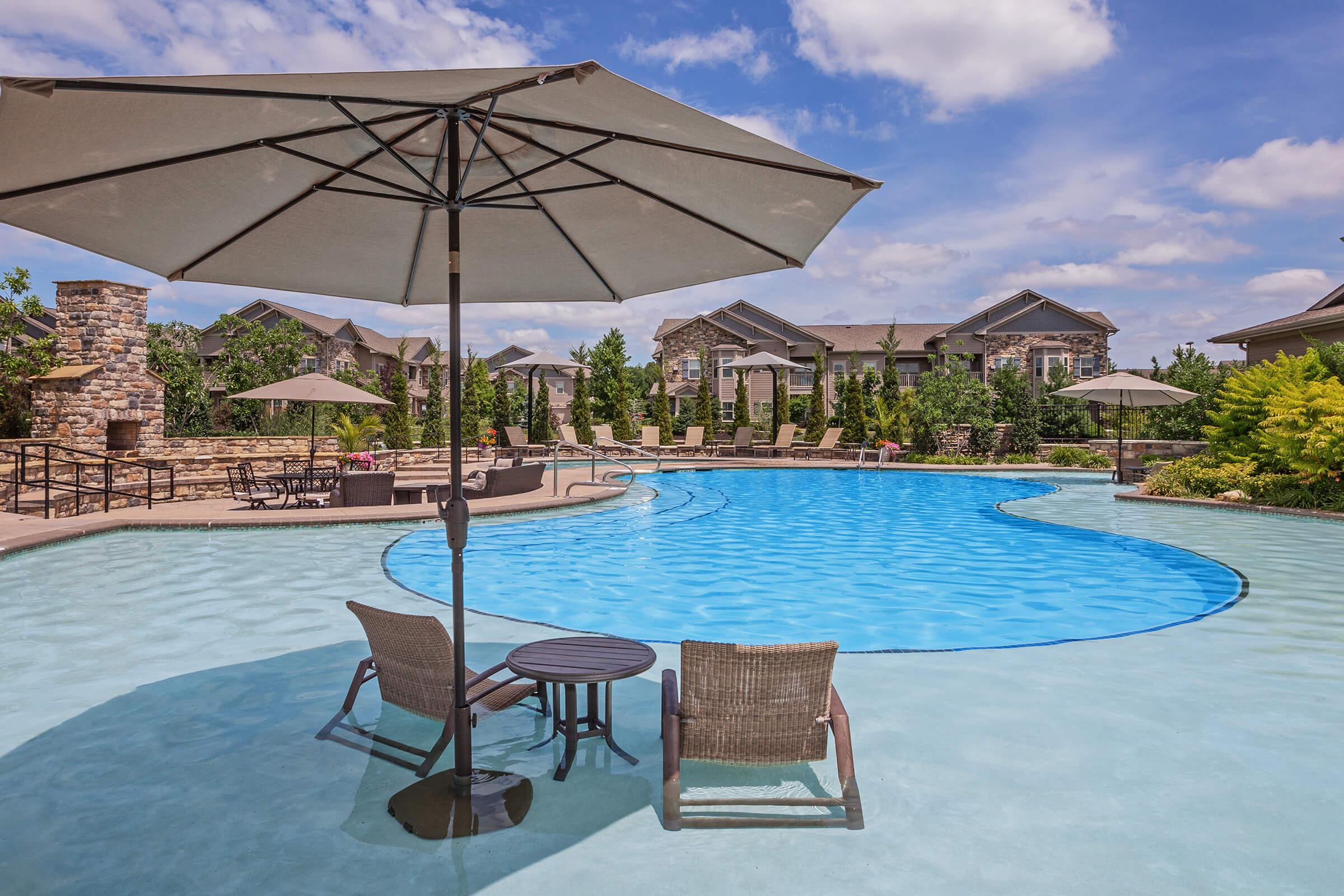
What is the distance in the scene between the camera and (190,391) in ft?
75.2

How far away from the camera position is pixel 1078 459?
23531 millimetres

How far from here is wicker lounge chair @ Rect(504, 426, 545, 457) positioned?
2697cm

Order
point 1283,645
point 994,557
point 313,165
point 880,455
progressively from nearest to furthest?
point 313,165, point 1283,645, point 994,557, point 880,455

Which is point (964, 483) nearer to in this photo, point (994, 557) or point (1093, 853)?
point (994, 557)

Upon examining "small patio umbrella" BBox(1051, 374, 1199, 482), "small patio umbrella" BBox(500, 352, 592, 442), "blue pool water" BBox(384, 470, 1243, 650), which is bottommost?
"blue pool water" BBox(384, 470, 1243, 650)

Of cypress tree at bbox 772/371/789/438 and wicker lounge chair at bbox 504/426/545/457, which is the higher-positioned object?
cypress tree at bbox 772/371/789/438

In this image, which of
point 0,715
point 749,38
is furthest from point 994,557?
point 749,38

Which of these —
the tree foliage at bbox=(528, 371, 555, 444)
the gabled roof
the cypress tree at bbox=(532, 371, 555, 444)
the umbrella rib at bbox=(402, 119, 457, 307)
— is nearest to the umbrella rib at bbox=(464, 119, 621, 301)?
the umbrella rib at bbox=(402, 119, 457, 307)

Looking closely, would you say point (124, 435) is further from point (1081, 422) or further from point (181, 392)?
point (1081, 422)

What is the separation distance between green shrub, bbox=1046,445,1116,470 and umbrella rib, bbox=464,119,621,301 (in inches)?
869

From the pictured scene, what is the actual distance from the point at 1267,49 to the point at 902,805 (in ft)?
71.5

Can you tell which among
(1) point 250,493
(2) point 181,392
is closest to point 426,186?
(1) point 250,493

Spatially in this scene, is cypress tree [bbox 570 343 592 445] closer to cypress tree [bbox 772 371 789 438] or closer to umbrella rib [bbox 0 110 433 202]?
cypress tree [bbox 772 371 789 438]

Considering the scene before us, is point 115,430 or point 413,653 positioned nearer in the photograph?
point 413,653
